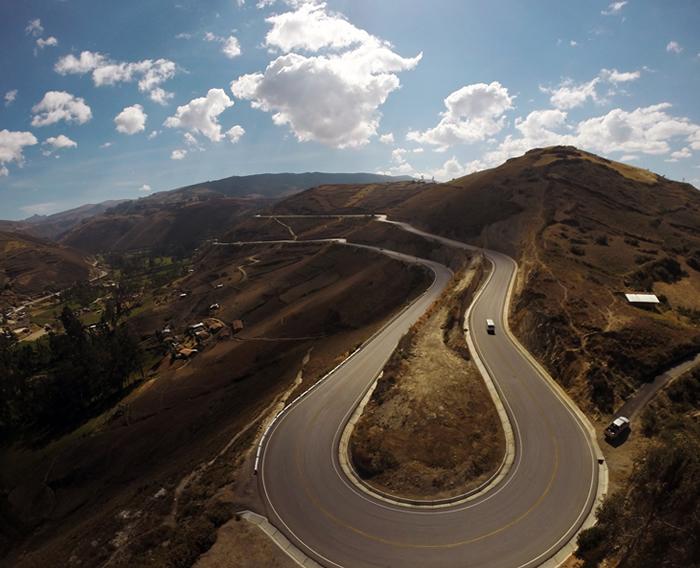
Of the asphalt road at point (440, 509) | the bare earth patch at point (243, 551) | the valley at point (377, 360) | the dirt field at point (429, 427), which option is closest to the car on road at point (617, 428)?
the valley at point (377, 360)

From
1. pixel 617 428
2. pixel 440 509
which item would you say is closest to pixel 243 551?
pixel 440 509

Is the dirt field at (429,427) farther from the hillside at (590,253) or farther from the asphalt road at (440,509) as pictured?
the hillside at (590,253)

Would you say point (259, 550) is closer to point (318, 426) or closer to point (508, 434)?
point (318, 426)

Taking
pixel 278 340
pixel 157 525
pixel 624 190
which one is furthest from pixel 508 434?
pixel 624 190

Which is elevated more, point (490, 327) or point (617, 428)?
point (490, 327)

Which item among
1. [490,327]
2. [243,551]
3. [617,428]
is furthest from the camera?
[490,327]

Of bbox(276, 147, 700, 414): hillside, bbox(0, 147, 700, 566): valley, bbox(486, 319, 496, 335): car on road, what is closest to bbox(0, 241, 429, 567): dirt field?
bbox(0, 147, 700, 566): valley

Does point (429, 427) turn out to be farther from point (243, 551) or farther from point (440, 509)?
point (243, 551)
